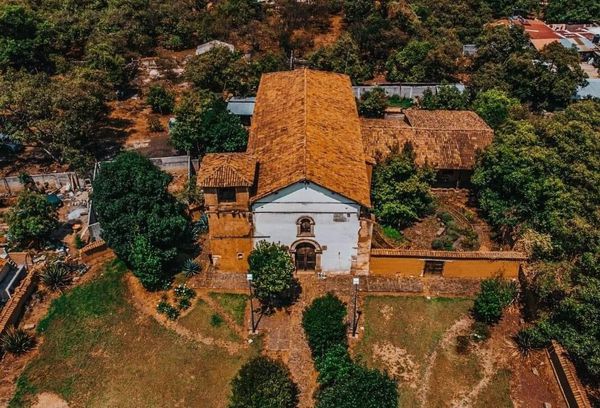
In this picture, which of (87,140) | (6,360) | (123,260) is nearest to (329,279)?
(123,260)

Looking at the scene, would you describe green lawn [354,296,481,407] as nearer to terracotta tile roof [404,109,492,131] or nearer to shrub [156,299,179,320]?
shrub [156,299,179,320]

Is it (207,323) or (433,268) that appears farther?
(433,268)

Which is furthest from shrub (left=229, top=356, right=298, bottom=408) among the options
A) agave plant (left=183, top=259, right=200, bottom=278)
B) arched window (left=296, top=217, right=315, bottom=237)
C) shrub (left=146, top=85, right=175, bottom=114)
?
shrub (left=146, top=85, right=175, bottom=114)

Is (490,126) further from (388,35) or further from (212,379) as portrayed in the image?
(212,379)

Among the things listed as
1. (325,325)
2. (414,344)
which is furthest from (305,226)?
(414,344)

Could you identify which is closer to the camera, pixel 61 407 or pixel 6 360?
pixel 61 407

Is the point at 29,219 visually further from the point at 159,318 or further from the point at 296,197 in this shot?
the point at 296,197
